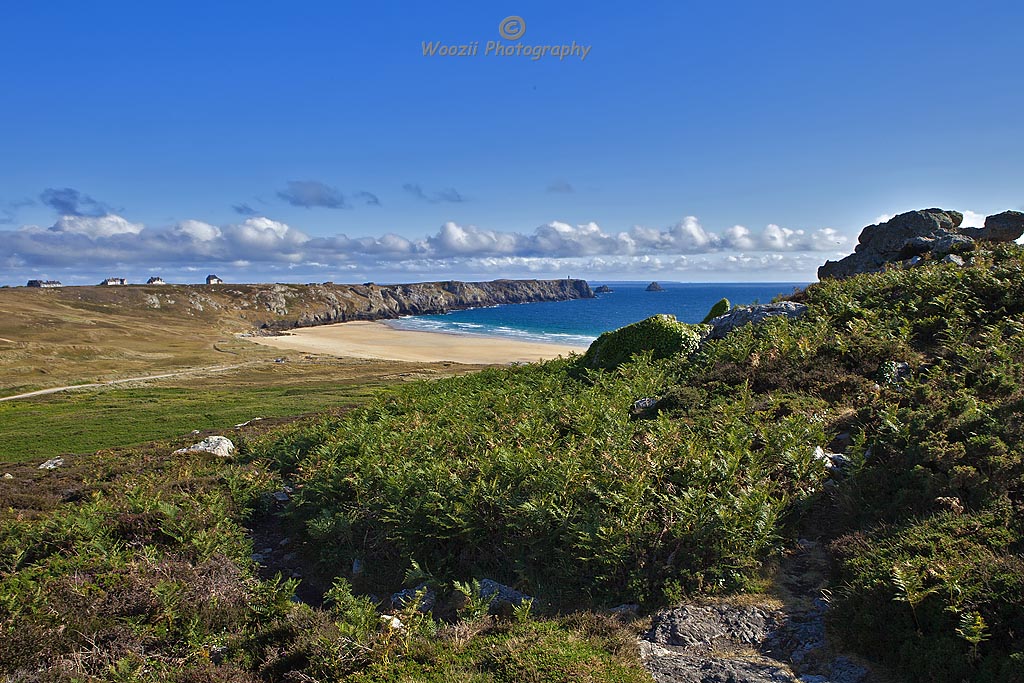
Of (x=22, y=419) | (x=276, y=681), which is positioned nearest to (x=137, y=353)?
(x=22, y=419)

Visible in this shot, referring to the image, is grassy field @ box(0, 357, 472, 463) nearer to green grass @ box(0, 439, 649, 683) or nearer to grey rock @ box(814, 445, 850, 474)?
green grass @ box(0, 439, 649, 683)

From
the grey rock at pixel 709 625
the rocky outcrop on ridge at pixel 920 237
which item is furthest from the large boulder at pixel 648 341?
the grey rock at pixel 709 625

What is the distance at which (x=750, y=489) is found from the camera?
289 inches

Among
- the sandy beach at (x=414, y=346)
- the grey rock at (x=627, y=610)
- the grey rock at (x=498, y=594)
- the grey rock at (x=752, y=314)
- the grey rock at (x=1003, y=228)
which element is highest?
the grey rock at (x=1003, y=228)

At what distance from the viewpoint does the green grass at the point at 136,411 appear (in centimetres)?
2352

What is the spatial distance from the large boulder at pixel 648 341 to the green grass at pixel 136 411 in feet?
46.8

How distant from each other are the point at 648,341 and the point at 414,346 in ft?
250

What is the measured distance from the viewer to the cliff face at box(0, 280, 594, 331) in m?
108

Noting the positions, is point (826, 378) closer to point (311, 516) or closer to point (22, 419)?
point (311, 516)

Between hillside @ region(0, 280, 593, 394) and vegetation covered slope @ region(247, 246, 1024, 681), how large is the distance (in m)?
51.2

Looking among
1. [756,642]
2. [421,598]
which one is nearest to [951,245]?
[756,642]

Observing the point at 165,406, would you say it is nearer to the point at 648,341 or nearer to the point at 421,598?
the point at 648,341

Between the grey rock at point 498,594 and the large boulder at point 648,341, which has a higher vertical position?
the large boulder at point 648,341

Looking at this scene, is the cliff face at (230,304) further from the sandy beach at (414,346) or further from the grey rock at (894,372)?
the grey rock at (894,372)
